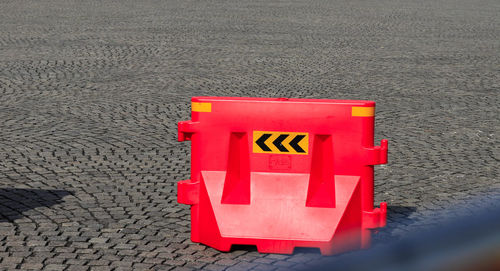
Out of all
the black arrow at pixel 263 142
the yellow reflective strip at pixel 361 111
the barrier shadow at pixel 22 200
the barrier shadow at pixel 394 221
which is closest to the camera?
the yellow reflective strip at pixel 361 111

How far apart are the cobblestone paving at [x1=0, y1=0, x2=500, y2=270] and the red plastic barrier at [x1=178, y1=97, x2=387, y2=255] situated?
0.17 metres

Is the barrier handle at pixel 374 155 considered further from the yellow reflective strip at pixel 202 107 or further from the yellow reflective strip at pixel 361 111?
the yellow reflective strip at pixel 202 107

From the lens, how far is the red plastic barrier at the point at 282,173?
4832 mm

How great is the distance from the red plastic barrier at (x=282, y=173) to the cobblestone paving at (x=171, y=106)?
167 mm

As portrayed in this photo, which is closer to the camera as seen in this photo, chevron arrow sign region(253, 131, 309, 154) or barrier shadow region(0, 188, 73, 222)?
chevron arrow sign region(253, 131, 309, 154)

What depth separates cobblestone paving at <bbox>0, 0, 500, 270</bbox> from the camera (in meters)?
5.26

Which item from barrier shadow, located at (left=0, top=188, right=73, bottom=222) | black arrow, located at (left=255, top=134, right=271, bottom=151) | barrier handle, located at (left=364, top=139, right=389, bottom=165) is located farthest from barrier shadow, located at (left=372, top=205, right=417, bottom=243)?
barrier shadow, located at (left=0, top=188, right=73, bottom=222)

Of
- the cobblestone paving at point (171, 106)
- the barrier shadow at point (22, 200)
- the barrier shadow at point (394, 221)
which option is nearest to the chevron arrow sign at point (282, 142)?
the cobblestone paving at point (171, 106)

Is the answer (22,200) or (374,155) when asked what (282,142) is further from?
(22,200)

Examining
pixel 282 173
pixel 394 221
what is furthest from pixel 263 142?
pixel 394 221

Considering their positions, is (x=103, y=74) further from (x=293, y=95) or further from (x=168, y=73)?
(x=293, y=95)

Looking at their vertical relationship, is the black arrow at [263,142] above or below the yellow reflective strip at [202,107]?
below

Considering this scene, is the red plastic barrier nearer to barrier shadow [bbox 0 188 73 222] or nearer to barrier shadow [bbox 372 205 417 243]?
barrier shadow [bbox 372 205 417 243]

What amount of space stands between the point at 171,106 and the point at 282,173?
5533mm
